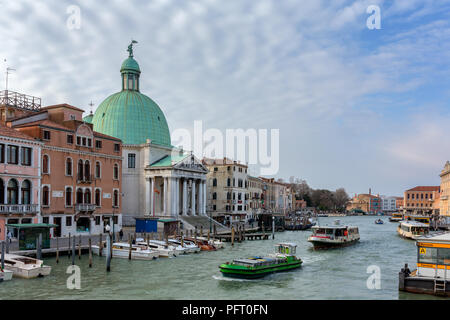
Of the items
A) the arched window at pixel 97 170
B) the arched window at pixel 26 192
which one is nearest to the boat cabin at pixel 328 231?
the arched window at pixel 97 170

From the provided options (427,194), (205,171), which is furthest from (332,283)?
(427,194)

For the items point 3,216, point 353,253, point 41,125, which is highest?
point 41,125

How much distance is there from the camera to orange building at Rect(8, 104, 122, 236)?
42531mm

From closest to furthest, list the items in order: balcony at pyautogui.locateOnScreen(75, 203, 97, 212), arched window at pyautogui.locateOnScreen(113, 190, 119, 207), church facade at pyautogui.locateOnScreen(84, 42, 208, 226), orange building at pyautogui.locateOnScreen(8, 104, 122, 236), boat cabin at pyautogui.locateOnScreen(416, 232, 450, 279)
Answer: boat cabin at pyautogui.locateOnScreen(416, 232, 450, 279) → orange building at pyautogui.locateOnScreen(8, 104, 122, 236) → balcony at pyautogui.locateOnScreen(75, 203, 97, 212) → arched window at pyautogui.locateOnScreen(113, 190, 119, 207) → church facade at pyautogui.locateOnScreen(84, 42, 208, 226)

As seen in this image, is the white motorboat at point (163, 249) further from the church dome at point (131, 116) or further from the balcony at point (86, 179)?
the church dome at point (131, 116)

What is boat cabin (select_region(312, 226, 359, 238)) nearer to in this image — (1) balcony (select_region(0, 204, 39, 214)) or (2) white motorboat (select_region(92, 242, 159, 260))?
(2) white motorboat (select_region(92, 242, 159, 260))

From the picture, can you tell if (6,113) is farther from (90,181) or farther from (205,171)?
(205,171)

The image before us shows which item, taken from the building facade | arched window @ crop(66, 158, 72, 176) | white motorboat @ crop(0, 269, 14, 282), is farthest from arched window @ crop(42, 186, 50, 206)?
the building facade

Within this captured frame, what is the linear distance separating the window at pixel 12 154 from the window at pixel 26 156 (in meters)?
0.62

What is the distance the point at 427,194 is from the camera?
518 feet

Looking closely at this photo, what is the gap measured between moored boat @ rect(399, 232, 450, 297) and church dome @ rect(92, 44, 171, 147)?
4655 cm
